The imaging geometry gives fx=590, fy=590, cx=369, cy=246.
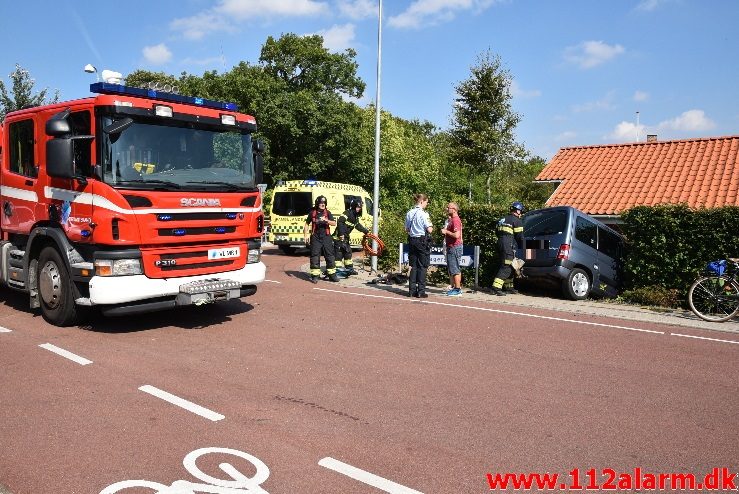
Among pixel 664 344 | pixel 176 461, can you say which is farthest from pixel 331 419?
pixel 664 344

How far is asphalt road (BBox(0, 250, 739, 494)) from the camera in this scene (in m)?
3.79

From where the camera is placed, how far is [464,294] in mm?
11531

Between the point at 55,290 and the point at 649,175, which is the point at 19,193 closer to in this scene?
the point at 55,290

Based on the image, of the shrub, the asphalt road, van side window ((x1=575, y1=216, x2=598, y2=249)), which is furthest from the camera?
van side window ((x1=575, y1=216, x2=598, y2=249))

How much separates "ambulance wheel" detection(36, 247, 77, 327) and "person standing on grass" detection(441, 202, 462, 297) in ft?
21.7

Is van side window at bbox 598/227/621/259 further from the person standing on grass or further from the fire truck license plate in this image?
the fire truck license plate

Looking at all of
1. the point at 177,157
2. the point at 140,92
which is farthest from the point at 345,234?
the point at 140,92

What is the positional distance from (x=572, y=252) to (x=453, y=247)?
220 cm

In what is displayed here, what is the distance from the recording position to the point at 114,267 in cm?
694

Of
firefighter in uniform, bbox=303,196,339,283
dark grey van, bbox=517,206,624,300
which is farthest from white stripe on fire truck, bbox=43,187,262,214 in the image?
dark grey van, bbox=517,206,624,300

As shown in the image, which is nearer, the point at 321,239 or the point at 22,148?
the point at 22,148

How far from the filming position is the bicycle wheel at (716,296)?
898 cm

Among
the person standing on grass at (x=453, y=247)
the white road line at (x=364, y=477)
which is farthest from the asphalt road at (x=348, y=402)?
the person standing on grass at (x=453, y=247)

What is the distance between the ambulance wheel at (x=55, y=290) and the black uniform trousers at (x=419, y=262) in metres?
5.84
